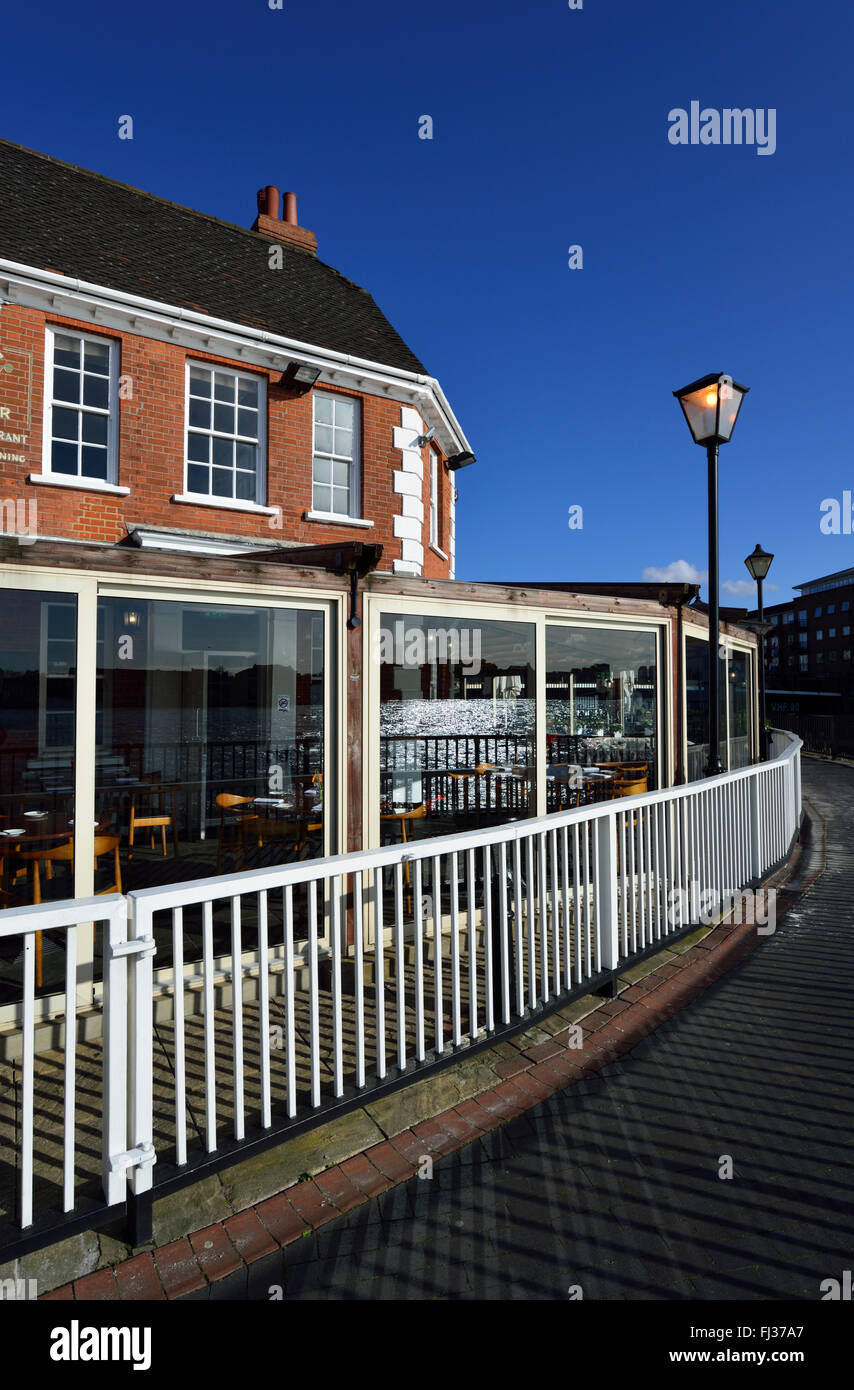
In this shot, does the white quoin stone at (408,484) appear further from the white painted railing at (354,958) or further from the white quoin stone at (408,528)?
the white painted railing at (354,958)

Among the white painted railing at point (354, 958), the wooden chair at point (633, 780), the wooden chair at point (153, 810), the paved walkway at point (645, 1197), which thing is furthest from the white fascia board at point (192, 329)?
the paved walkway at point (645, 1197)

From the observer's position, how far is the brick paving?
2146 mm

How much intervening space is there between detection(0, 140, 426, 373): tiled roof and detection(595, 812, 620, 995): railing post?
366 inches

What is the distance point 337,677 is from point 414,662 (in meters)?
0.94

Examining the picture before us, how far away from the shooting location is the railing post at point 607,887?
4121mm

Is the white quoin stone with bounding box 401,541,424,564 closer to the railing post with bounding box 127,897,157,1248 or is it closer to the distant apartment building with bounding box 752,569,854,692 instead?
the railing post with bounding box 127,897,157,1248

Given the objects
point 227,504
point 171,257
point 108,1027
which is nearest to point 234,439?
point 227,504

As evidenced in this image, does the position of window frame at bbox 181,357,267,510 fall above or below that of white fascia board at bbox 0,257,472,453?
below

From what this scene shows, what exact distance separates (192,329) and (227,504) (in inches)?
89.8

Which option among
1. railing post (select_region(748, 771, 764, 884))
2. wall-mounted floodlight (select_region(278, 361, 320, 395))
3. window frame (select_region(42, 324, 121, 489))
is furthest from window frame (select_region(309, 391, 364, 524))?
railing post (select_region(748, 771, 764, 884))

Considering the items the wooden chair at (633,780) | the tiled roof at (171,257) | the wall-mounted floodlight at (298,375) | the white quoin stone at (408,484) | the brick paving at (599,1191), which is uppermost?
the tiled roof at (171,257)

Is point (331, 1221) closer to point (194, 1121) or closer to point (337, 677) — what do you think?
point (194, 1121)

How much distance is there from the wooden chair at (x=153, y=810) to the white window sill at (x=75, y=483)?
Result: 168 inches
